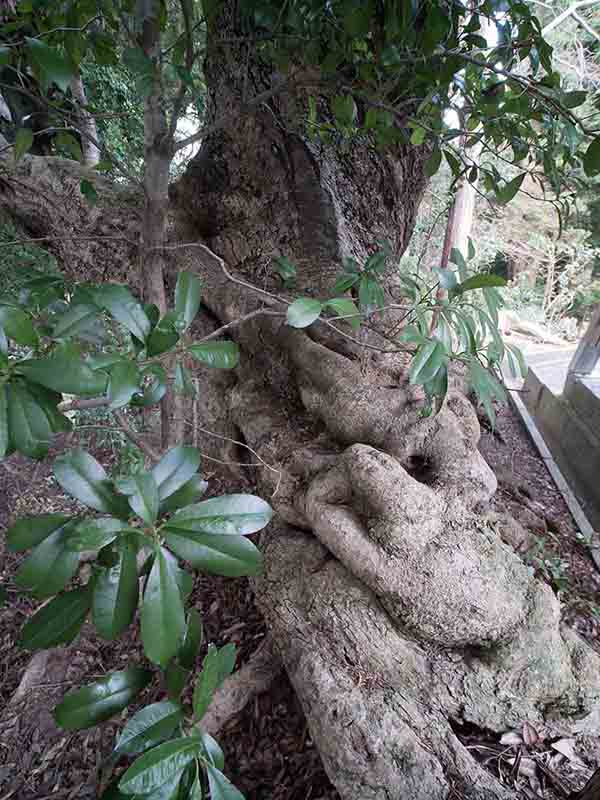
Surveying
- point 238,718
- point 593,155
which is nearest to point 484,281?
point 593,155

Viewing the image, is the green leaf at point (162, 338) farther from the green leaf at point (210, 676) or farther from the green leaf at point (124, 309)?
the green leaf at point (210, 676)

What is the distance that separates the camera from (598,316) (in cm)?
343

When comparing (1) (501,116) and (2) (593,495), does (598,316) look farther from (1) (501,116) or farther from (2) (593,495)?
(1) (501,116)

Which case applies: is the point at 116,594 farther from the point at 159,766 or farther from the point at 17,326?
the point at 17,326

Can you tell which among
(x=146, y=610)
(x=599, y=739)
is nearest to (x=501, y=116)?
(x=146, y=610)

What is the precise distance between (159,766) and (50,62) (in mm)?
849

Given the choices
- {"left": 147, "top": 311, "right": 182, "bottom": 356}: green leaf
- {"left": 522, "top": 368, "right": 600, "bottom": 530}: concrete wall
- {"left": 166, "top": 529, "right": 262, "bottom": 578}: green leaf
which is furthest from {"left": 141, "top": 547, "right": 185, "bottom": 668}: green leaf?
{"left": 522, "top": 368, "right": 600, "bottom": 530}: concrete wall

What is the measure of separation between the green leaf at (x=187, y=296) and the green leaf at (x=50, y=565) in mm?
339

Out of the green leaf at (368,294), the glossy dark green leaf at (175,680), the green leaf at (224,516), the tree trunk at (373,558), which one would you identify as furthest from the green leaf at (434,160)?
the glossy dark green leaf at (175,680)

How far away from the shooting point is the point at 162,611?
1.63 ft

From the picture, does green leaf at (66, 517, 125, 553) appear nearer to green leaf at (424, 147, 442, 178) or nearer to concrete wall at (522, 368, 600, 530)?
green leaf at (424, 147, 442, 178)

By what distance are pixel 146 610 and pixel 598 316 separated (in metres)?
4.05

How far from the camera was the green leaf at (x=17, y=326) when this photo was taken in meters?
0.51

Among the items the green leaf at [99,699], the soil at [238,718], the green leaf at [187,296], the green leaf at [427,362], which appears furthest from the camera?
the soil at [238,718]
